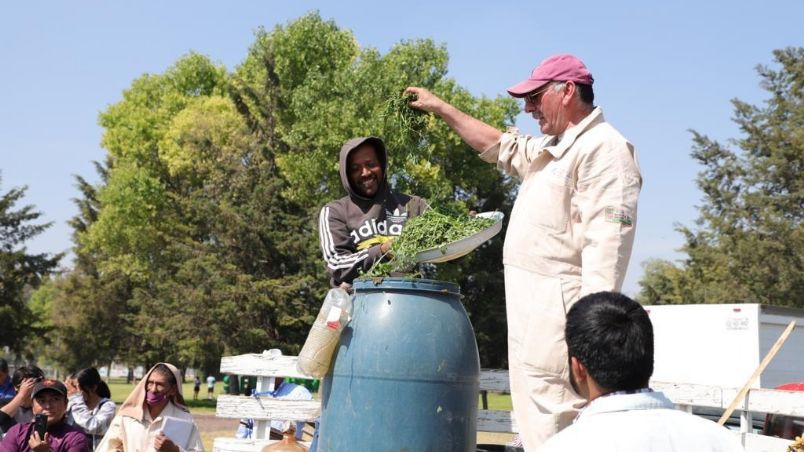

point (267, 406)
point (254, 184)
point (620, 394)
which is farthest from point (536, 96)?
point (254, 184)

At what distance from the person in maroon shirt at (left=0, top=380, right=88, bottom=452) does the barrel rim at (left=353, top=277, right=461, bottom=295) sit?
3179 millimetres

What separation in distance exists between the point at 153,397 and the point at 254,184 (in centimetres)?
3047

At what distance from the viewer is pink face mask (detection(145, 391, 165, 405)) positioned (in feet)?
22.6

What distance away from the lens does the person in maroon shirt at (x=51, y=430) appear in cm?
707

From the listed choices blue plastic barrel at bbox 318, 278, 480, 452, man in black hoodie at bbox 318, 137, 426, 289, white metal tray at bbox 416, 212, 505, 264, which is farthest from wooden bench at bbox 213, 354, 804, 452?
white metal tray at bbox 416, 212, 505, 264

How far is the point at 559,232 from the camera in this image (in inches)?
157

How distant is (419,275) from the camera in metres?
5.16

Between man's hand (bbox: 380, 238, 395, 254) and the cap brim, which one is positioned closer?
the cap brim

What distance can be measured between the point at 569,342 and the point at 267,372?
4240mm

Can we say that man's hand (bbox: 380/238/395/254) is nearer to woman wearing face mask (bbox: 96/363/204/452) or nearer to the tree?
woman wearing face mask (bbox: 96/363/204/452)

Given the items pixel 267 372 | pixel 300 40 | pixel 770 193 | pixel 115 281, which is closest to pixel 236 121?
pixel 300 40

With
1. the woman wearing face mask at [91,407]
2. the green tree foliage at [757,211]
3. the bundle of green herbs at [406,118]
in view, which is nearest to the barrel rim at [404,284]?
the bundle of green herbs at [406,118]

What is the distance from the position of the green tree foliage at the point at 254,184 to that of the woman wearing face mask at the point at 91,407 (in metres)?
18.2

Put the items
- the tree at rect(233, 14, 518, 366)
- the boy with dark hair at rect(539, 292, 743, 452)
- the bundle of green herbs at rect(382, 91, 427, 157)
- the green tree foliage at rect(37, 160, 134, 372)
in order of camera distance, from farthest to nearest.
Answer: the green tree foliage at rect(37, 160, 134, 372) < the tree at rect(233, 14, 518, 366) < the bundle of green herbs at rect(382, 91, 427, 157) < the boy with dark hair at rect(539, 292, 743, 452)
